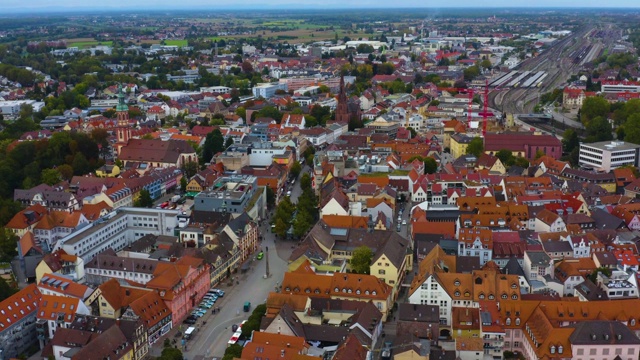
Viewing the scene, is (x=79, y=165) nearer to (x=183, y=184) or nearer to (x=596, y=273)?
(x=183, y=184)

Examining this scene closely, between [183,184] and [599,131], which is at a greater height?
[599,131]

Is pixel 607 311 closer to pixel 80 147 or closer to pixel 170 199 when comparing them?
pixel 170 199

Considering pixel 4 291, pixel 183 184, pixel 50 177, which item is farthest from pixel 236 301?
pixel 50 177

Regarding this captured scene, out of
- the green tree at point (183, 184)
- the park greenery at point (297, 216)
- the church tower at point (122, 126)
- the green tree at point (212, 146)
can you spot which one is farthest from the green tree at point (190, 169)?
the park greenery at point (297, 216)

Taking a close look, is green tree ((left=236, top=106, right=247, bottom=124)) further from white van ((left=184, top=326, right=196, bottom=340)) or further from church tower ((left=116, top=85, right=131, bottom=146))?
white van ((left=184, top=326, right=196, bottom=340))

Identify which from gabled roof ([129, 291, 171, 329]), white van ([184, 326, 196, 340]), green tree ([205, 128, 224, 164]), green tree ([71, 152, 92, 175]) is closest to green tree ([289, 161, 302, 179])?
green tree ([205, 128, 224, 164])

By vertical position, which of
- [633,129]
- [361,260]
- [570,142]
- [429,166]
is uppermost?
[633,129]
